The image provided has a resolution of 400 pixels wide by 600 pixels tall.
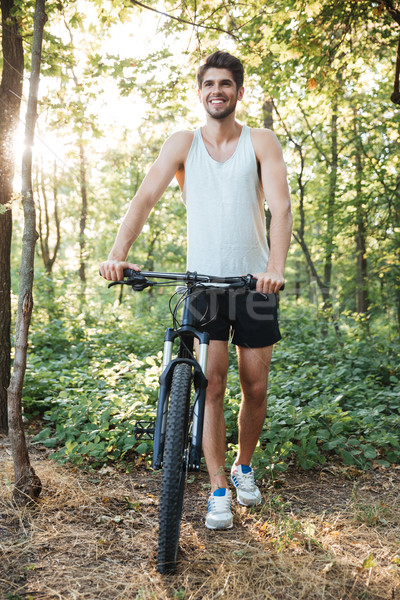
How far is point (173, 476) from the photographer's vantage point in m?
1.98

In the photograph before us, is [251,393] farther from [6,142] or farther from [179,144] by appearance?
[6,142]

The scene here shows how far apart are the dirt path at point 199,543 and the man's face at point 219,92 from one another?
2.10 m

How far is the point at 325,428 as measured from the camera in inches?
145

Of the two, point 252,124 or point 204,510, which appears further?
point 252,124

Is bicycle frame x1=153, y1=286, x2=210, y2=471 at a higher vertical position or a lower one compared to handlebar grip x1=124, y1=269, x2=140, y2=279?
lower

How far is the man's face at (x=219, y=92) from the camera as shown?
8.36 ft

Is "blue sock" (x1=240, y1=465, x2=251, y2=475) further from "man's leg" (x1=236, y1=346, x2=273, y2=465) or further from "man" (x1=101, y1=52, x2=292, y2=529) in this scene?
"man" (x1=101, y1=52, x2=292, y2=529)

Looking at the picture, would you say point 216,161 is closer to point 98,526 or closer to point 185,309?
point 185,309

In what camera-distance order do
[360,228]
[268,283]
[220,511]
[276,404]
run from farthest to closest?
1. [360,228]
2. [276,404]
3. [220,511]
4. [268,283]

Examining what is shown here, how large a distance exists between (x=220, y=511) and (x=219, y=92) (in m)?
2.15

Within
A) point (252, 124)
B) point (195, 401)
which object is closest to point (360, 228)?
point (252, 124)

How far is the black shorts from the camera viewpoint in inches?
102

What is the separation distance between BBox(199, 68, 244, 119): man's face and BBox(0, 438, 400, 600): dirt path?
210 cm

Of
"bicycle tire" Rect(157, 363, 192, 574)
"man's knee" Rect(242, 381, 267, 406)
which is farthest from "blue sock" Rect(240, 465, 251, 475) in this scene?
"bicycle tire" Rect(157, 363, 192, 574)
